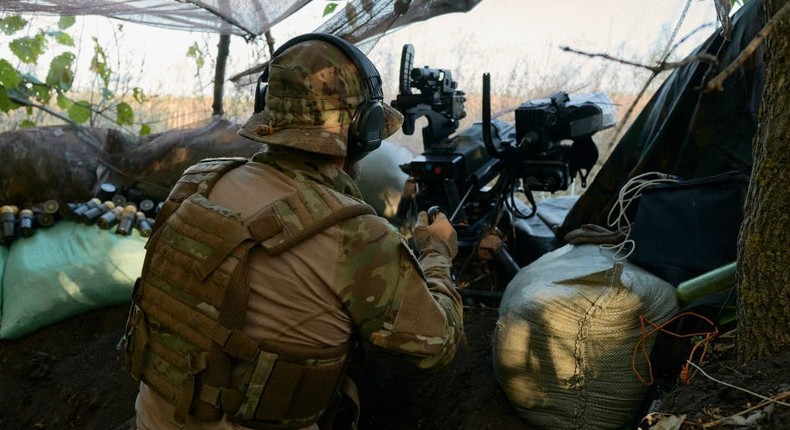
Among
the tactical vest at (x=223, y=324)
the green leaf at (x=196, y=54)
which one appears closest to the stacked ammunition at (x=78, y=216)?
the green leaf at (x=196, y=54)

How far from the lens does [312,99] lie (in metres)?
1.69

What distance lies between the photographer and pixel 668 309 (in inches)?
79.6

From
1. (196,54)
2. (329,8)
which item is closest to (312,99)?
(329,8)

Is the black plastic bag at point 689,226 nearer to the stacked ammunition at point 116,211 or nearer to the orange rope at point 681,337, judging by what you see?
the orange rope at point 681,337

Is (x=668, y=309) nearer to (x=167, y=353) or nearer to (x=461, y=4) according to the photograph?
(x=167, y=353)

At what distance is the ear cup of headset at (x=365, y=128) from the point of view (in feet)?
5.66


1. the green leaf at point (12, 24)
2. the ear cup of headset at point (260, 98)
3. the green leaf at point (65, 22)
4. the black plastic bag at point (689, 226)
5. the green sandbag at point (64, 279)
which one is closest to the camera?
the ear cup of headset at point (260, 98)

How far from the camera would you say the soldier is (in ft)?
5.16

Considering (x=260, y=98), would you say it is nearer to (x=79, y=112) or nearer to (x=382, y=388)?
(x=382, y=388)

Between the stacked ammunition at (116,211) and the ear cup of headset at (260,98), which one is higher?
the ear cup of headset at (260,98)

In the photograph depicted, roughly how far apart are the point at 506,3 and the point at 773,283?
2.50 metres

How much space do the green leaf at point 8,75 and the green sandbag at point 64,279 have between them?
4.64 ft

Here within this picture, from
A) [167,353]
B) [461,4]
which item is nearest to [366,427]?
[167,353]

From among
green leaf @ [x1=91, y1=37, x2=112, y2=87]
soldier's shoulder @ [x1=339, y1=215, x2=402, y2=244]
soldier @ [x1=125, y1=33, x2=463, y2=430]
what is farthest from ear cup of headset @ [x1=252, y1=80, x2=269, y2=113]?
green leaf @ [x1=91, y1=37, x2=112, y2=87]
